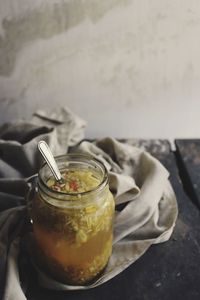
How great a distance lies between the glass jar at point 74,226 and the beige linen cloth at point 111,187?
0.07ft

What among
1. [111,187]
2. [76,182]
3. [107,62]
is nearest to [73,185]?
[76,182]

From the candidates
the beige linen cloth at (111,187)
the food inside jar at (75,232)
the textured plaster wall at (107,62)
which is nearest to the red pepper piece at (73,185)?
the food inside jar at (75,232)

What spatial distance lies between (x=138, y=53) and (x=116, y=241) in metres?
0.38

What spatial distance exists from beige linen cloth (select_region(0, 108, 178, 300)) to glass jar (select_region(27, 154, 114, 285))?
0.07 ft

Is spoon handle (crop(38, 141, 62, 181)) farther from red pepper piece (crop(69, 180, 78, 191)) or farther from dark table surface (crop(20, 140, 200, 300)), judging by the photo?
dark table surface (crop(20, 140, 200, 300))

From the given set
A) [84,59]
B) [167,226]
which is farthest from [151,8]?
[167,226]

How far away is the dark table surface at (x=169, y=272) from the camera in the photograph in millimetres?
506

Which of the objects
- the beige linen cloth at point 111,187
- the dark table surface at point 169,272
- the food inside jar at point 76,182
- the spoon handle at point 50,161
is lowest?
the dark table surface at point 169,272

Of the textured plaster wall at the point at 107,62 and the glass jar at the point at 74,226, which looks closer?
the glass jar at the point at 74,226

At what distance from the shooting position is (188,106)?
33.3 inches

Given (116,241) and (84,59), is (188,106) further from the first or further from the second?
(116,241)

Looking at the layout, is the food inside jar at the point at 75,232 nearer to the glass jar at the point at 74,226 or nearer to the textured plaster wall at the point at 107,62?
the glass jar at the point at 74,226

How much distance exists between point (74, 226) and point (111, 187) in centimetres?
13

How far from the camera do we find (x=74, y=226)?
472mm
